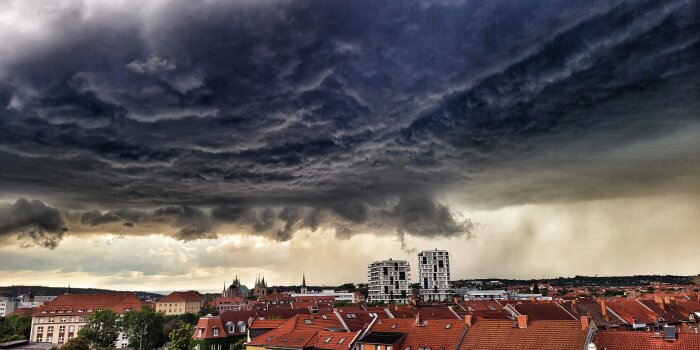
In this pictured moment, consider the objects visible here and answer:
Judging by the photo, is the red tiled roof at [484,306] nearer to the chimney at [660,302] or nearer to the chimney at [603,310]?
the chimney at [603,310]

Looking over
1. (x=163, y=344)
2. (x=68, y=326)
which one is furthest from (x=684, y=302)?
(x=68, y=326)

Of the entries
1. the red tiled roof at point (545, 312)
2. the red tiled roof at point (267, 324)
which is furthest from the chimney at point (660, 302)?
the red tiled roof at point (267, 324)

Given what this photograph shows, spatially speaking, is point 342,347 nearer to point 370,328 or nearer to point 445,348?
point 370,328

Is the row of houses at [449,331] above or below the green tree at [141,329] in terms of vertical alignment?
above

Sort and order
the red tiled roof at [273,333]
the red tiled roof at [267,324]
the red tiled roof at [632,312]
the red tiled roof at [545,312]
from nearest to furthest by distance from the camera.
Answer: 1. the red tiled roof at [273,333]
2. the red tiled roof at [267,324]
3. the red tiled roof at [545,312]
4. the red tiled roof at [632,312]

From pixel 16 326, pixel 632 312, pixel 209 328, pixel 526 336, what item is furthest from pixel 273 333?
pixel 16 326

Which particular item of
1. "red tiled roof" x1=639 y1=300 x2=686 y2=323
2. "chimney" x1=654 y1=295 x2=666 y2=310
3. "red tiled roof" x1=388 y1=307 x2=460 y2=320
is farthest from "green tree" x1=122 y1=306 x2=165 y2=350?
"chimney" x1=654 y1=295 x2=666 y2=310

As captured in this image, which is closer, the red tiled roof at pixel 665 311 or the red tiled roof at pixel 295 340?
the red tiled roof at pixel 295 340
